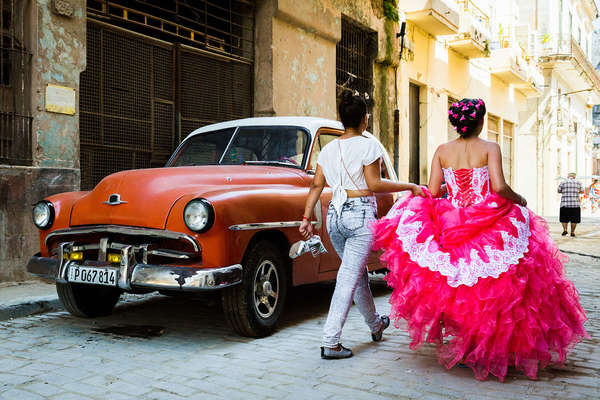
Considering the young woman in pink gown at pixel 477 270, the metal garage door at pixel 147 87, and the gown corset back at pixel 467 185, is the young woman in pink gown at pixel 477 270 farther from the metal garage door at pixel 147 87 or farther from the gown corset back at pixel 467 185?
the metal garage door at pixel 147 87

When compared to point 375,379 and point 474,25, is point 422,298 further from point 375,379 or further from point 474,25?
point 474,25

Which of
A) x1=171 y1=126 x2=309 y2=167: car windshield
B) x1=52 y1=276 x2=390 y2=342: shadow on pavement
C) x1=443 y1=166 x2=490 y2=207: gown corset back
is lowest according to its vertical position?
x1=52 y1=276 x2=390 y2=342: shadow on pavement

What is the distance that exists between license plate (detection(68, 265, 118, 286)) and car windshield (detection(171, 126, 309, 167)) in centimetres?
167

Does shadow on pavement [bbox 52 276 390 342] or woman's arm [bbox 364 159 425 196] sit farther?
shadow on pavement [bbox 52 276 390 342]

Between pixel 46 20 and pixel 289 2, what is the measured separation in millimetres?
5079

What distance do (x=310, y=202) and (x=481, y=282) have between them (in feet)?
4.03

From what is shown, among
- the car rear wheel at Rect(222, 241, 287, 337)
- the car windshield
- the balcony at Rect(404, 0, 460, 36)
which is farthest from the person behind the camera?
the balcony at Rect(404, 0, 460, 36)

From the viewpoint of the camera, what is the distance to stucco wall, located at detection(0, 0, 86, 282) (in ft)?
22.6

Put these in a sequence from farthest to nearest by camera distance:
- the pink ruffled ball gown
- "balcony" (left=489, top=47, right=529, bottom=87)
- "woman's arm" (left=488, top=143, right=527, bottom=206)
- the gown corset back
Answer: "balcony" (left=489, top=47, right=529, bottom=87), the gown corset back, "woman's arm" (left=488, top=143, right=527, bottom=206), the pink ruffled ball gown

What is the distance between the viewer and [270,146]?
5.66 m

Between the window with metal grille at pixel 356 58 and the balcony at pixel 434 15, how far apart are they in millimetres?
1832

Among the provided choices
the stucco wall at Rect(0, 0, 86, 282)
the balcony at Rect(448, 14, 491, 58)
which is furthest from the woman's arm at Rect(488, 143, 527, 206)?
the balcony at Rect(448, 14, 491, 58)

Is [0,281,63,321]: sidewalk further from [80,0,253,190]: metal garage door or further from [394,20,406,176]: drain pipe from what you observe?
[394,20,406,176]: drain pipe

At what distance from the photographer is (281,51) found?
37.2 ft
